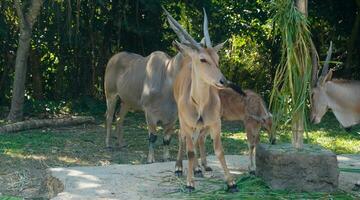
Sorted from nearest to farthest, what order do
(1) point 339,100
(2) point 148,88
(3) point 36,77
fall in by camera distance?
(1) point 339,100, (2) point 148,88, (3) point 36,77

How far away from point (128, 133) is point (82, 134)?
2.10 feet

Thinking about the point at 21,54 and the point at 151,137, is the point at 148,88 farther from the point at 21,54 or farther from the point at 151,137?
the point at 21,54

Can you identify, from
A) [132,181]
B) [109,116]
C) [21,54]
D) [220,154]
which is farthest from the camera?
[21,54]

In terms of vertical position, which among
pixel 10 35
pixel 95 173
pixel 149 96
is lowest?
pixel 95 173

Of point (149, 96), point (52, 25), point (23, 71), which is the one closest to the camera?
point (149, 96)

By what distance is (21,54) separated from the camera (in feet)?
32.4

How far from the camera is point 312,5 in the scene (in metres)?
12.2

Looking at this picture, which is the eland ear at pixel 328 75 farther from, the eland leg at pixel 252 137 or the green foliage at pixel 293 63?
the green foliage at pixel 293 63

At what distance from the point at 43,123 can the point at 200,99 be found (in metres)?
4.65

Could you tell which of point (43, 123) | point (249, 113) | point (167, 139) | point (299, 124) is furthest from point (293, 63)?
point (43, 123)

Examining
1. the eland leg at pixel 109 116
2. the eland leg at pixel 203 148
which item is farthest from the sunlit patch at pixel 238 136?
the eland leg at pixel 203 148

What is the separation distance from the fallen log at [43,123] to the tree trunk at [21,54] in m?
0.51

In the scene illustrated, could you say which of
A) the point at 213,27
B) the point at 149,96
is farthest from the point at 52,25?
the point at 149,96

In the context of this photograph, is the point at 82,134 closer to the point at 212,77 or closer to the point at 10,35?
the point at 10,35
